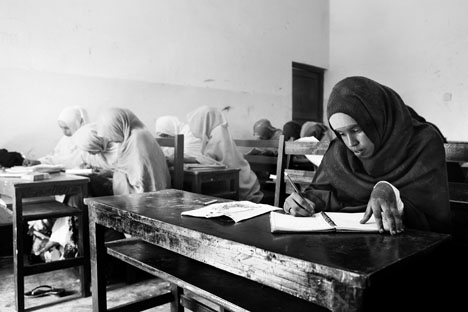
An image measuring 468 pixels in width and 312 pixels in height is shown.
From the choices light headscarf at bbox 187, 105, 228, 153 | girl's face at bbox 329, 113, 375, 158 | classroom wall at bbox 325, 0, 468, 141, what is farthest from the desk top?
classroom wall at bbox 325, 0, 468, 141

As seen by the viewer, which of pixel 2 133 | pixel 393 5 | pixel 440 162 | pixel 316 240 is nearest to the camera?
pixel 316 240

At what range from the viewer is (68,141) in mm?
3643

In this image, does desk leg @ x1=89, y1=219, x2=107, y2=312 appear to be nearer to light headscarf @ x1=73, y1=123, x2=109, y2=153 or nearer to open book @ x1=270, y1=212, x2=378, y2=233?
open book @ x1=270, y1=212, x2=378, y2=233

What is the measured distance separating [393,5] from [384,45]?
552mm

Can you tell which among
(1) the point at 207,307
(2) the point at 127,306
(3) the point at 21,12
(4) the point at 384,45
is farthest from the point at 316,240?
(4) the point at 384,45

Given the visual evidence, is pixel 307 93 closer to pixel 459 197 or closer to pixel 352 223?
pixel 459 197

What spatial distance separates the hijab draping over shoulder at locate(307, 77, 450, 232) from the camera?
118 cm

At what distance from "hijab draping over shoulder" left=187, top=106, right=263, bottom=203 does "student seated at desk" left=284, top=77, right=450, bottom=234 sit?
99.1 inches

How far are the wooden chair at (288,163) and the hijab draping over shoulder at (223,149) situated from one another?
5.42 feet

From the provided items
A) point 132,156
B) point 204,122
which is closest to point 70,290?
point 132,156

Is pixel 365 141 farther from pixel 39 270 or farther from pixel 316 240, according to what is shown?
pixel 39 270

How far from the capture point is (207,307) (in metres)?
1.54

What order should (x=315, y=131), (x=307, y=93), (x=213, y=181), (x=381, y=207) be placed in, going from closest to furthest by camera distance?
(x=381, y=207) → (x=213, y=181) → (x=315, y=131) → (x=307, y=93)

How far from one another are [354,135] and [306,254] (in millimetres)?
548
